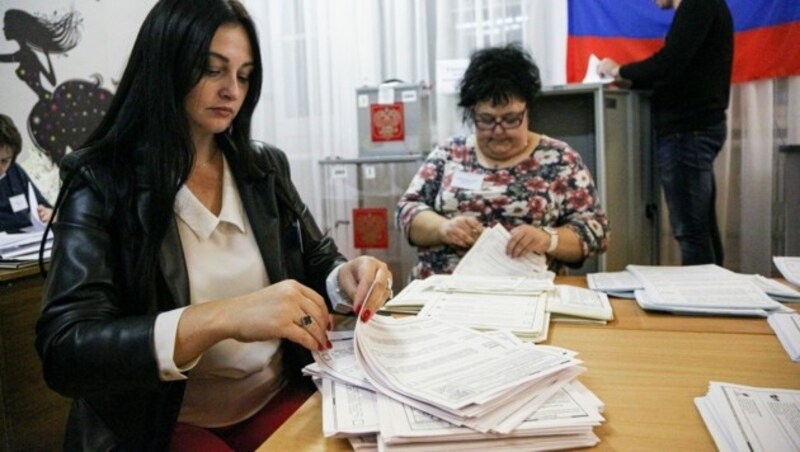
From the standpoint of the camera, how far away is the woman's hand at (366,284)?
3.04ft

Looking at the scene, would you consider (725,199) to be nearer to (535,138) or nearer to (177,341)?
(535,138)

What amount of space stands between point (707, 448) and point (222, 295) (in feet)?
2.55

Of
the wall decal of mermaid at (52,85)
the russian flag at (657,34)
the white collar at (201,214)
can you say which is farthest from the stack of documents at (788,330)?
the wall decal of mermaid at (52,85)

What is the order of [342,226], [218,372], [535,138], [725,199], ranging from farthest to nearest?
1. [342,226]
2. [725,199]
3. [535,138]
4. [218,372]

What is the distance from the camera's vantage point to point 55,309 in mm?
844

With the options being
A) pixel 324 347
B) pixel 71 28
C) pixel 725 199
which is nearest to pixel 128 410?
pixel 324 347

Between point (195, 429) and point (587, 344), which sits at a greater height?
point (587, 344)

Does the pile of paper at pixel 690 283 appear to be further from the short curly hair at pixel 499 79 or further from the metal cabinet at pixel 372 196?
the metal cabinet at pixel 372 196

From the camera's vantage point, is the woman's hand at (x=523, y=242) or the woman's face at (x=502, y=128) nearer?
the woman's hand at (x=523, y=242)

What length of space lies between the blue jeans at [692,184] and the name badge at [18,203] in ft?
8.21

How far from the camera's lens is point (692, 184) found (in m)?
2.31

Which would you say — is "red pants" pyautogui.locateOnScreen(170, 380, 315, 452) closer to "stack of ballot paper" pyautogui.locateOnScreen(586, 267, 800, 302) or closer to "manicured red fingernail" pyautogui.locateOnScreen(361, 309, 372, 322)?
"manicured red fingernail" pyautogui.locateOnScreen(361, 309, 372, 322)

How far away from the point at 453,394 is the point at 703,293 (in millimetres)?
751

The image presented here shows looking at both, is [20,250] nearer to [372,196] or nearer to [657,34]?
[372,196]
